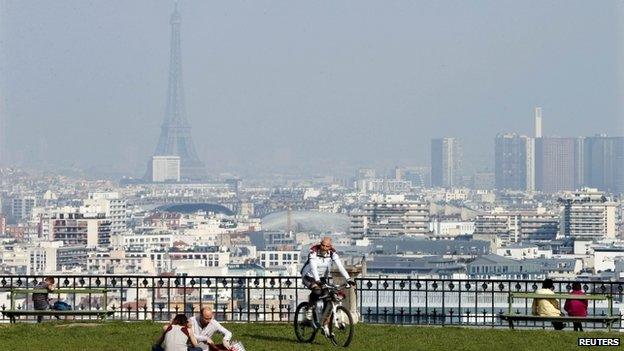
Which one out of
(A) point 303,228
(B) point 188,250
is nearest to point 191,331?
(B) point 188,250

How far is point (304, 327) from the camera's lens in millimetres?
15953

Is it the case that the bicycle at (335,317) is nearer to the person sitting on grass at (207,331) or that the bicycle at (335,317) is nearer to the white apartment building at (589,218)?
the person sitting on grass at (207,331)

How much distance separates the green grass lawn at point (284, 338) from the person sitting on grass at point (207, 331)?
1.15 m

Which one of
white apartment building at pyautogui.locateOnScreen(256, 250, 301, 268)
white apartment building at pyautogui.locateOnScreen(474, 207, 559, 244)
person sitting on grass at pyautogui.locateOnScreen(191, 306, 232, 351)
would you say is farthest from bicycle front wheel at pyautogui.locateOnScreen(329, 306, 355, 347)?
white apartment building at pyautogui.locateOnScreen(474, 207, 559, 244)

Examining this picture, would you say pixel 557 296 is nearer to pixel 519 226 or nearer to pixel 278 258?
pixel 278 258

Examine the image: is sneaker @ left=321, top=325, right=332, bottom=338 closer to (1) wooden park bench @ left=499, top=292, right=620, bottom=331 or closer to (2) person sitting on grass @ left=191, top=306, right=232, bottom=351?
(2) person sitting on grass @ left=191, top=306, right=232, bottom=351

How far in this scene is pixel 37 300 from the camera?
1902cm

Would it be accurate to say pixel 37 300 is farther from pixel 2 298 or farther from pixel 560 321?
pixel 2 298

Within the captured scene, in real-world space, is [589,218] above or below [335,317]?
below

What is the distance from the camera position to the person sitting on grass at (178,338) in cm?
1411

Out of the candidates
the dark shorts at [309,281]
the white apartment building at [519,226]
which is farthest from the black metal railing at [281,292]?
the white apartment building at [519,226]

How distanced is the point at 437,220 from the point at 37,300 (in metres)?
162

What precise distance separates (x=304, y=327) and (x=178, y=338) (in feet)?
6.94

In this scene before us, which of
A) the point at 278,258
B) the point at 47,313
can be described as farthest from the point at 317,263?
the point at 278,258
